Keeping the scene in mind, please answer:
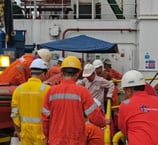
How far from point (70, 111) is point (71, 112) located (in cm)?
1

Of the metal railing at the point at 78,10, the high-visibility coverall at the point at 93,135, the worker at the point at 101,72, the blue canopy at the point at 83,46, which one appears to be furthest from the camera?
the metal railing at the point at 78,10

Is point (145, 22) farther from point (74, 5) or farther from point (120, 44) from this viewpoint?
point (74, 5)

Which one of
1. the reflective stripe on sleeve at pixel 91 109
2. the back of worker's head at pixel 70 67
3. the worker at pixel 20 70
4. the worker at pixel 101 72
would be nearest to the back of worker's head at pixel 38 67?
the back of worker's head at pixel 70 67

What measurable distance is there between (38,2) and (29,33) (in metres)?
1.40

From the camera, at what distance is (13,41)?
410 inches

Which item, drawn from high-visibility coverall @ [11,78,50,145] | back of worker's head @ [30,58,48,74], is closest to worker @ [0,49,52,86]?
back of worker's head @ [30,58,48,74]

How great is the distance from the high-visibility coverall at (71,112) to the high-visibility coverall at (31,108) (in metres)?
0.62

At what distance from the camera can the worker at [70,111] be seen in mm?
5227

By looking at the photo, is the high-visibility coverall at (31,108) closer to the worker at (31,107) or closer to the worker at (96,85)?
the worker at (31,107)

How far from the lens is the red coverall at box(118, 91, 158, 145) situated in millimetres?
4289

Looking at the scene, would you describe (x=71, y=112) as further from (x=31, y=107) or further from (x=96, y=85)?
(x=96, y=85)

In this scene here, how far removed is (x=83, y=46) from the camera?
12.2m

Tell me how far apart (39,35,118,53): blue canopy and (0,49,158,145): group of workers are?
5.92m

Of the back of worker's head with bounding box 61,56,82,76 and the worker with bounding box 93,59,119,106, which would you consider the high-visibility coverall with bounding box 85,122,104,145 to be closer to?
the back of worker's head with bounding box 61,56,82,76
